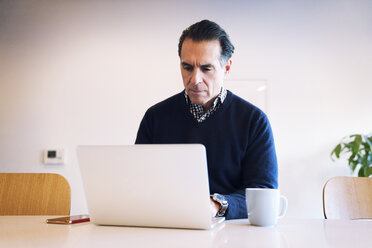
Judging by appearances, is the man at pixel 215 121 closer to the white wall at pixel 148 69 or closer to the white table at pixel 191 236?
the white table at pixel 191 236

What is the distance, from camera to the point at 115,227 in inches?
36.5

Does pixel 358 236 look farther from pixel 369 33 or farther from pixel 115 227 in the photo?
pixel 369 33

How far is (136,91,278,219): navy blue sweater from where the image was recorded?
4.71 ft

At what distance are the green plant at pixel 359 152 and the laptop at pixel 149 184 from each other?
222cm

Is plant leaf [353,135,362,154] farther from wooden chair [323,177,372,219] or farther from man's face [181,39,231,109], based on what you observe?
man's face [181,39,231,109]

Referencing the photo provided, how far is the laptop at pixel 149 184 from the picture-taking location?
2.79ft

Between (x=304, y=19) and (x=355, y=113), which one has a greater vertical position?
(x=304, y=19)

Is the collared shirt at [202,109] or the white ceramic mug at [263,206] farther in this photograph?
the collared shirt at [202,109]

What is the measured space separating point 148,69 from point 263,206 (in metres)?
2.38

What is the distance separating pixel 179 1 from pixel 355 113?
5.72ft

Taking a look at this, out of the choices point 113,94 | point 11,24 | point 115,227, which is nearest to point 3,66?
point 11,24

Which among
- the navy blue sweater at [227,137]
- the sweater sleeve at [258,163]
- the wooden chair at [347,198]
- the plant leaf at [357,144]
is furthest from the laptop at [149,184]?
the plant leaf at [357,144]

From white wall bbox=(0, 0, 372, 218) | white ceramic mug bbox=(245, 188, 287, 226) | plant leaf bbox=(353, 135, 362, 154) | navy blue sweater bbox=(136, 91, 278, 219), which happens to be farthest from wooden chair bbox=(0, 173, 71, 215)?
plant leaf bbox=(353, 135, 362, 154)

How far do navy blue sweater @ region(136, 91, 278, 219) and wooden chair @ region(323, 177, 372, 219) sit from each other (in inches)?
9.8
